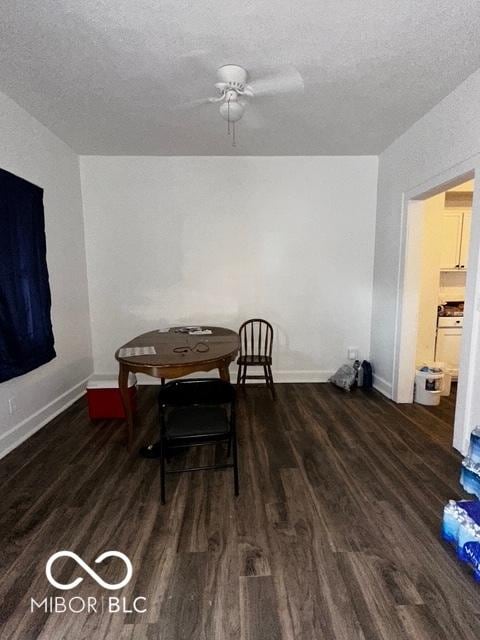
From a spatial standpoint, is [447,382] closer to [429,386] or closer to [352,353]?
[429,386]

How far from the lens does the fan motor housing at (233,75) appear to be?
1.94 metres

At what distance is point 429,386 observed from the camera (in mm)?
3070

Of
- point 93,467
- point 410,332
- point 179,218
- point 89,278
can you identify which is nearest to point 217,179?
point 179,218

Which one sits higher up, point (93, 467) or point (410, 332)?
point (410, 332)

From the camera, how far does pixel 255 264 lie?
362 cm

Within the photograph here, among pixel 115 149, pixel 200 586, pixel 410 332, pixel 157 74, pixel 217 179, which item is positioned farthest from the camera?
pixel 217 179

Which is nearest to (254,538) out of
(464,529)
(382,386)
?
(464,529)

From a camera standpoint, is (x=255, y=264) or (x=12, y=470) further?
(x=255, y=264)

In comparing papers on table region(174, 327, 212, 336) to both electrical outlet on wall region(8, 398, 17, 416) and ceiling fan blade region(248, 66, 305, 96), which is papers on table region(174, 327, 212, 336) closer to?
electrical outlet on wall region(8, 398, 17, 416)

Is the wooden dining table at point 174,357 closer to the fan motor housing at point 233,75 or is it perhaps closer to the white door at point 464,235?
the fan motor housing at point 233,75

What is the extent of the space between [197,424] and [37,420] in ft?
5.77

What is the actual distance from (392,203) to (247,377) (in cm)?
234

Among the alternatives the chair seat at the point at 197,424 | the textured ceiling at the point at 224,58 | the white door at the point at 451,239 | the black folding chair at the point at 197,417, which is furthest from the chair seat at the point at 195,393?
the white door at the point at 451,239

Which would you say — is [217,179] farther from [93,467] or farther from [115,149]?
[93,467]
